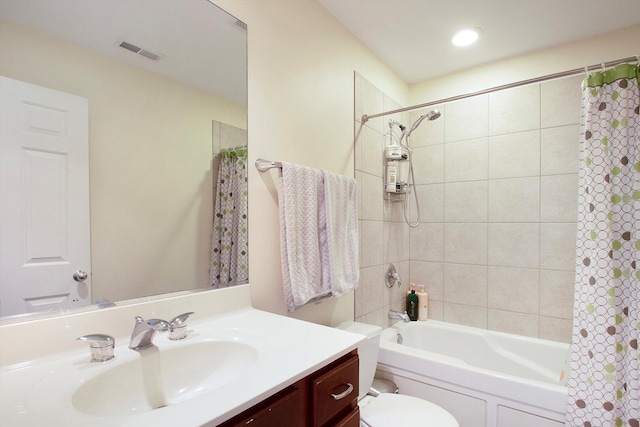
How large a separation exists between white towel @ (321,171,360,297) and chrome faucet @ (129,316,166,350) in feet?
2.57

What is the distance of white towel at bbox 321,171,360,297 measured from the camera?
149 cm

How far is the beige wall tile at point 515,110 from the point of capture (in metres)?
2.18

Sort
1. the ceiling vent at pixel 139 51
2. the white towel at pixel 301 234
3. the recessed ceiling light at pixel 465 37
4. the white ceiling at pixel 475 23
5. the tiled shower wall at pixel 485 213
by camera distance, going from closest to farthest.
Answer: the ceiling vent at pixel 139 51
the white towel at pixel 301 234
the white ceiling at pixel 475 23
the recessed ceiling light at pixel 465 37
the tiled shower wall at pixel 485 213

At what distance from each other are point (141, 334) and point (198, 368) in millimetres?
192

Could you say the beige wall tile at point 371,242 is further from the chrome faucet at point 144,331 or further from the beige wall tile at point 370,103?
the chrome faucet at point 144,331

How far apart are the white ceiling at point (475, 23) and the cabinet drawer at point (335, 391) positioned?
1.76m

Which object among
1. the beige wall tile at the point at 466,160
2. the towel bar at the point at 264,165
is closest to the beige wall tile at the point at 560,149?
the beige wall tile at the point at 466,160

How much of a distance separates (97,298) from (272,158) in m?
0.83

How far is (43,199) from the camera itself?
83cm

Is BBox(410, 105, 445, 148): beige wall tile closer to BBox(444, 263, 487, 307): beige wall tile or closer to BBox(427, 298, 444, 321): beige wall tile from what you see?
BBox(444, 263, 487, 307): beige wall tile

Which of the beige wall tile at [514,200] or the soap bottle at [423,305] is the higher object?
the beige wall tile at [514,200]

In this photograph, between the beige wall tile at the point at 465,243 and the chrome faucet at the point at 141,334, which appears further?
the beige wall tile at the point at 465,243

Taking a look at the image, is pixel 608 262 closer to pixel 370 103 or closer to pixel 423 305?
pixel 423 305

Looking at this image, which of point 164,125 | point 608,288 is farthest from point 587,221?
point 164,125
